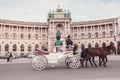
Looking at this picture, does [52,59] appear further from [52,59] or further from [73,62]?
[73,62]

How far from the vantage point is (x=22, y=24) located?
13025 centimetres

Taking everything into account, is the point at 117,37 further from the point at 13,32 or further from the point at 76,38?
the point at 13,32

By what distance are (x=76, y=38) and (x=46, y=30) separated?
16077 millimetres

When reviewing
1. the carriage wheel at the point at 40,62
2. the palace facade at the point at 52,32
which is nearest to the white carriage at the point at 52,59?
the carriage wheel at the point at 40,62

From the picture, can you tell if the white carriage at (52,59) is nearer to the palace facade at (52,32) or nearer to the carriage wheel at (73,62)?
the carriage wheel at (73,62)

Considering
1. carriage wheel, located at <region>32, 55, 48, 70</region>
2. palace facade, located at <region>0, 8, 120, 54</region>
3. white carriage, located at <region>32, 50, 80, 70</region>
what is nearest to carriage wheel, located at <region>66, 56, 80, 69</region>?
white carriage, located at <region>32, 50, 80, 70</region>

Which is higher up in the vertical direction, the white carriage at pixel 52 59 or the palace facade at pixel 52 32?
the palace facade at pixel 52 32

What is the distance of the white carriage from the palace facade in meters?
103

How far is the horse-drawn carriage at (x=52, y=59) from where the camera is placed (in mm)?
19433

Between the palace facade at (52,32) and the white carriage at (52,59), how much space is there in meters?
103

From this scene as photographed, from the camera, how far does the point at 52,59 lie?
19938 mm

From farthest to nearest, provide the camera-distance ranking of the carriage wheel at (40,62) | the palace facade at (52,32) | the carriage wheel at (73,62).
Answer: the palace facade at (52,32), the carriage wheel at (73,62), the carriage wheel at (40,62)

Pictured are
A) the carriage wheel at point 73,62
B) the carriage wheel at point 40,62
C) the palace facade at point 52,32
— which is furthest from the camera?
the palace facade at point 52,32

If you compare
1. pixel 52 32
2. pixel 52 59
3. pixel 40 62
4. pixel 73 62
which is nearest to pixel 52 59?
pixel 52 59
